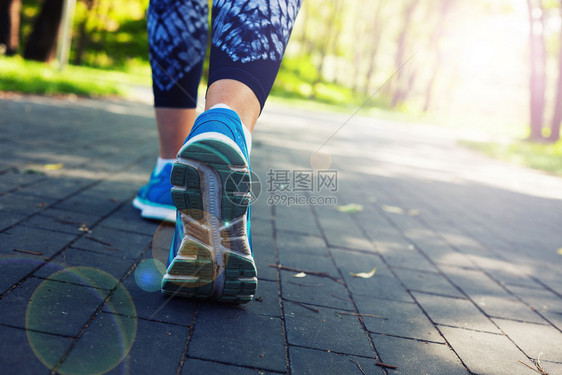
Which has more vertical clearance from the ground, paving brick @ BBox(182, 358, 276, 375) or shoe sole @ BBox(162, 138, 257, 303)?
shoe sole @ BBox(162, 138, 257, 303)

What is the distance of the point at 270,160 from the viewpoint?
5184 millimetres

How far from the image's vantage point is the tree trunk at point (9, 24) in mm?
12719

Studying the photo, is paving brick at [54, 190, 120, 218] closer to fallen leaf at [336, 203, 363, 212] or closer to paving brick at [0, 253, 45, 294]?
paving brick at [0, 253, 45, 294]

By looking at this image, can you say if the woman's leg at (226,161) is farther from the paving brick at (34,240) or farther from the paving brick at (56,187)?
the paving brick at (56,187)

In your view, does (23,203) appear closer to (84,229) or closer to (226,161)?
(84,229)

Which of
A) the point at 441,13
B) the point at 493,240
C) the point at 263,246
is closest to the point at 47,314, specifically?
the point at 263,246


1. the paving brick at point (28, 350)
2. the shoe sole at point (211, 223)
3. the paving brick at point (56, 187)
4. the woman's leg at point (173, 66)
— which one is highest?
the woman's leg at point (173, 66)

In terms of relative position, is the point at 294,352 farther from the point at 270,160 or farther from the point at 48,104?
the point at 48,104

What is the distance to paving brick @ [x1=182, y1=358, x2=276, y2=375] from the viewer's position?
1156 millimetres

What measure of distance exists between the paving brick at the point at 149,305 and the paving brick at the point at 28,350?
0.72ft

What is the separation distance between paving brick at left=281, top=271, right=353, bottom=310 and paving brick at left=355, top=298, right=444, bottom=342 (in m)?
0.07

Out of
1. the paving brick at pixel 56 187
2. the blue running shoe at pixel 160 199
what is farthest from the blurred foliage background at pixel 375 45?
the blue running shoe at pixel 160 199

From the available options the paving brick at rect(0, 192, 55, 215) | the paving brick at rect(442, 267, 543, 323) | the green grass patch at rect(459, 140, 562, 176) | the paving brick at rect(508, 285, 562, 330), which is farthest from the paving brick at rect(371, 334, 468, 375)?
the green grass patch at rect(459, 140, 562, 176)

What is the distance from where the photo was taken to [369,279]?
6.72 feet
